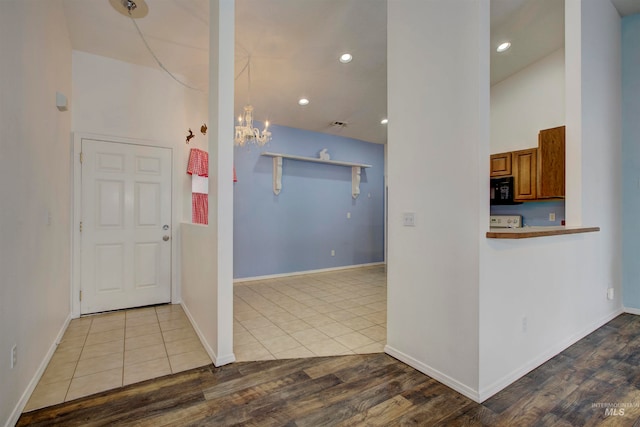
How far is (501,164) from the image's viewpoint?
13.8ft

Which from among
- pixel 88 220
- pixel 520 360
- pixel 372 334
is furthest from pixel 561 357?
pixel 88 220

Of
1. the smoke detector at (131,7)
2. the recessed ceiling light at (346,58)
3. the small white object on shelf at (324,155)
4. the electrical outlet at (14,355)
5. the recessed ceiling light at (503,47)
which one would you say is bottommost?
the electrical outlet at (14,355)

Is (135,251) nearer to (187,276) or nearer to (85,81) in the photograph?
(187,276)

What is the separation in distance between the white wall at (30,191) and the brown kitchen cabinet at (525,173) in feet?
16.0

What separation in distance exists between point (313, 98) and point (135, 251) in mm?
3280

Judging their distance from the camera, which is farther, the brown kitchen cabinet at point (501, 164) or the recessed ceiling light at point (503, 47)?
the brown kitchen cabinet at point (501, 164)

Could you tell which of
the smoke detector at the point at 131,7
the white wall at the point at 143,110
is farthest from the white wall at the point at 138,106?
the smoke detector at the point at 131,7

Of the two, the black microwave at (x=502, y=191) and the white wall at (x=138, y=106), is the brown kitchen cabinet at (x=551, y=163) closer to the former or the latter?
the black microwave at (x=502, y=191)

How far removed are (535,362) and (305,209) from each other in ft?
13.7

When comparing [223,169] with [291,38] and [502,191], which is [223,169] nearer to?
[291,38]

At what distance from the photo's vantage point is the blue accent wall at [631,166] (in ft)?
11.3

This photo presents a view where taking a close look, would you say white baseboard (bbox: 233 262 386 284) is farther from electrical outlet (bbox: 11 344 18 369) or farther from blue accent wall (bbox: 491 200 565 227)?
electrical outlet (bbox: 11 344 18 369)

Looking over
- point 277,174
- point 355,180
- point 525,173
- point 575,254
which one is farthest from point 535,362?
point 355,180

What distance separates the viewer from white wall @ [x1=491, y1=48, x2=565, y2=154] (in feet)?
12.7
